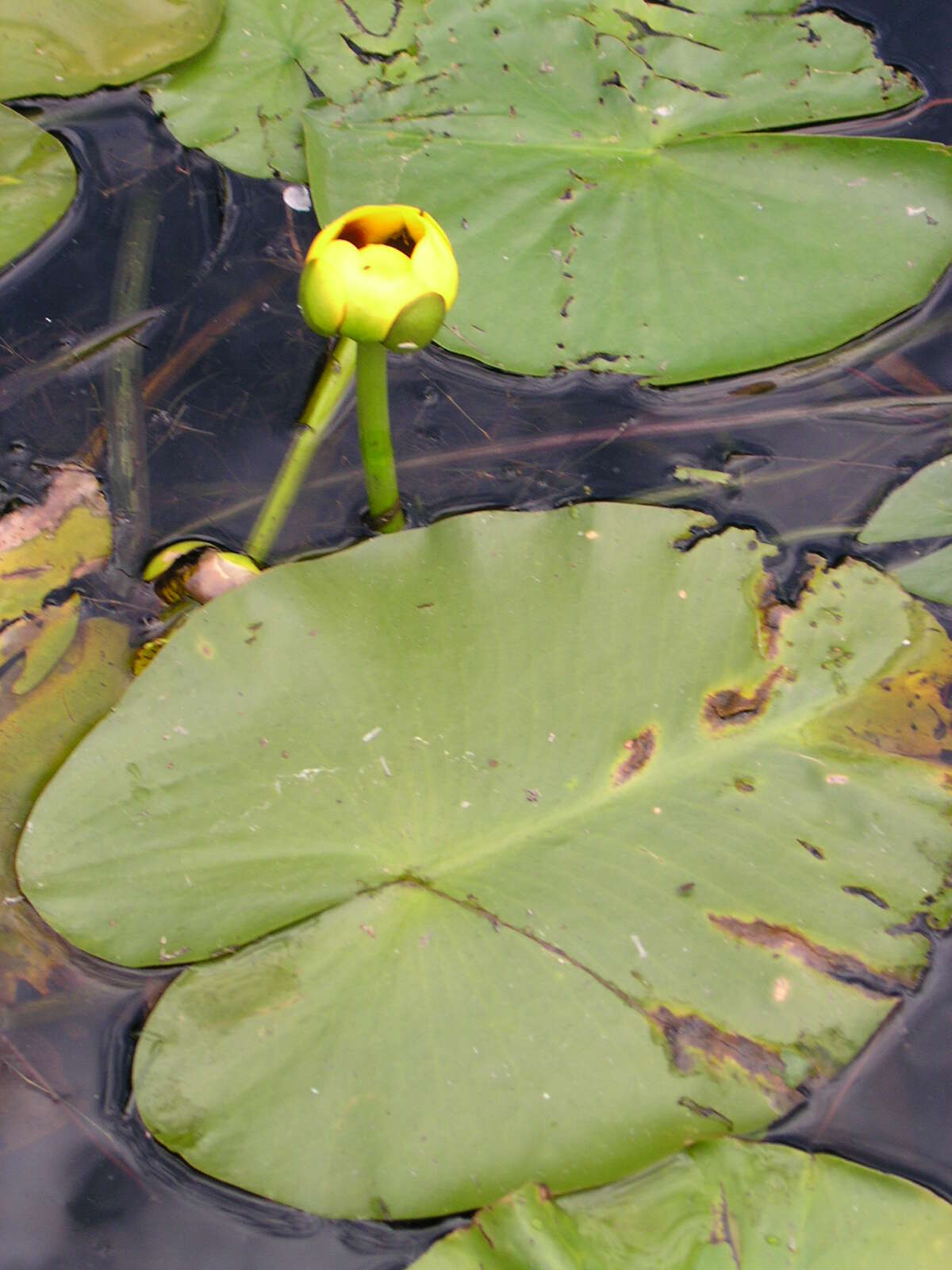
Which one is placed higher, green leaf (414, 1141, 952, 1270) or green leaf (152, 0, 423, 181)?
green leaf (152, 0, 423, 181)

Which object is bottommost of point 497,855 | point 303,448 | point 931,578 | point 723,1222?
point 723,1222

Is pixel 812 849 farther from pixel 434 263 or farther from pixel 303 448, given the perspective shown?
pixel 303 448

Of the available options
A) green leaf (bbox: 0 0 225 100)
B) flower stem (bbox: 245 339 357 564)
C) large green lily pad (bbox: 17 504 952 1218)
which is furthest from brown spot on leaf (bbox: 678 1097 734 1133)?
green leaf (bbox: 0 0 225 100)

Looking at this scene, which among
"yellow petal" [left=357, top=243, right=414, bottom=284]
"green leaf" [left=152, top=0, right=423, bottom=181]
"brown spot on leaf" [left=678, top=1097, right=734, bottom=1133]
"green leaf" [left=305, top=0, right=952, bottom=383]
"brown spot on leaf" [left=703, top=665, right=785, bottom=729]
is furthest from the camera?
"green leaf" [left=152, top=0, right=423, bottom=181]

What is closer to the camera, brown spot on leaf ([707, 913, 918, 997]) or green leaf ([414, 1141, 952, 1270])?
green leaf ([414, 1141, 952, 1270])

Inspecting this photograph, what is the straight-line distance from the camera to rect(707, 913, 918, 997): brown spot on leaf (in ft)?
3.76

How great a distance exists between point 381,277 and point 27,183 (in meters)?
0.86

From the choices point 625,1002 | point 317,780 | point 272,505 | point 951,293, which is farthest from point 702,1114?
point 951,293

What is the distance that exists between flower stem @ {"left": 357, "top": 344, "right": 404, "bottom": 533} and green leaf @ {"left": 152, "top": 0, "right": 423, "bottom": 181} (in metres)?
0.55

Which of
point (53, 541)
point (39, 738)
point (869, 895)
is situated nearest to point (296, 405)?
point (53, 541)

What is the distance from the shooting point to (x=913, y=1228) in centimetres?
105

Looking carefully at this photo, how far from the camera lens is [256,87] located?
5.13 ft

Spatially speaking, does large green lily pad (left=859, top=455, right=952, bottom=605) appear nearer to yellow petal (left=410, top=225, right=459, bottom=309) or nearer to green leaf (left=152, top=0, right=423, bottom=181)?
yellow petal (left=410, top=225, right=459, bottom=309)

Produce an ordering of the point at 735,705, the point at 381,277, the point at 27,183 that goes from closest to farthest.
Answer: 1. the point at 381,277
2. the point at 735,705
3. the point at 27,183
